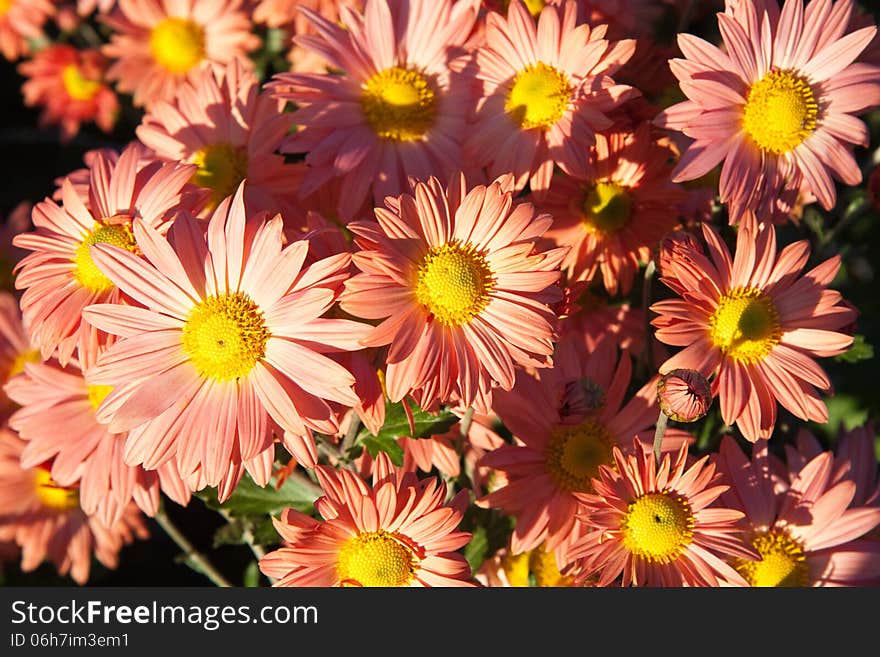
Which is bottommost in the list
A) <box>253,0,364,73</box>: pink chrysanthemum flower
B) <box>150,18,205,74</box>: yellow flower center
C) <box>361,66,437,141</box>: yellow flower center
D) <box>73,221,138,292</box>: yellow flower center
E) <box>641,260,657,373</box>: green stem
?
<box>641,260,657,373</box>: green stem

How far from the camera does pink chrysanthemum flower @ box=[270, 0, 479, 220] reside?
6.39 feet

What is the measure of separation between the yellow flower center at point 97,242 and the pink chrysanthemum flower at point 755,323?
1048 millimetres

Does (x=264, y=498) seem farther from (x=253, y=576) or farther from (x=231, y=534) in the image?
(x=253, y=576)

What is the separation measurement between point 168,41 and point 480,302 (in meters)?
1.91

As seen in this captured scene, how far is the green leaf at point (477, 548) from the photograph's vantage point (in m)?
1.95

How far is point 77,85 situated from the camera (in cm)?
317

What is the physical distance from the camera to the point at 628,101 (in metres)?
1.90

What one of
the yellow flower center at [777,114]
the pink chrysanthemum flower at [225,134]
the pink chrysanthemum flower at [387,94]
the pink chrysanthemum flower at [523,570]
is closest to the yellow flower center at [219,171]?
the pink chrysanthemum flower at [225,134]

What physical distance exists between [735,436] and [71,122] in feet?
8.58

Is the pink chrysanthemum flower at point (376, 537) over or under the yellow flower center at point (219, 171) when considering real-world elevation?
under

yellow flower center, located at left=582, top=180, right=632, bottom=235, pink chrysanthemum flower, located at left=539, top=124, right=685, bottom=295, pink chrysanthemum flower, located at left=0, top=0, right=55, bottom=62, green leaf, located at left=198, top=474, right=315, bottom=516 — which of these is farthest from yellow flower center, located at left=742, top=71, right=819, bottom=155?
pink chrysanthemum flower, located at left=0, top=0, right=55, bottom=62

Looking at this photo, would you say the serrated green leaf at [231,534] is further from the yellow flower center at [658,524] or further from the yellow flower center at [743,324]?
the yellow flower center at [743,324]

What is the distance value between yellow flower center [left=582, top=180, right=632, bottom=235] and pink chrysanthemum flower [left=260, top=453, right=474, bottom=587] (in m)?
0.76

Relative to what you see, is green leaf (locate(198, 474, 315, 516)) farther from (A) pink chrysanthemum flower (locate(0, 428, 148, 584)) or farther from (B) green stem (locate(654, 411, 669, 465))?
(B) green stem (locate(654, 411, 669, 465))
